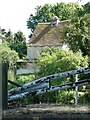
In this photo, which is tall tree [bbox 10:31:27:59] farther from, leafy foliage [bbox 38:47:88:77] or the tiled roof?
leafy foliage [bbox 38:47:88:77]

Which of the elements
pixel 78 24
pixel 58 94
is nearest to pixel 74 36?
pixel 78 24

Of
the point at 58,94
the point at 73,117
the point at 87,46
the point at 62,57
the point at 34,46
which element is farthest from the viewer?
the point at 34,46

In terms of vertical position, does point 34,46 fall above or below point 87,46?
above

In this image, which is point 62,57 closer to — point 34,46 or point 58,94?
point 58,94

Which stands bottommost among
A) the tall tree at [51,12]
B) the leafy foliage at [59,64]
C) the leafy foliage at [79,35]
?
the leafy foliage at [59,64]

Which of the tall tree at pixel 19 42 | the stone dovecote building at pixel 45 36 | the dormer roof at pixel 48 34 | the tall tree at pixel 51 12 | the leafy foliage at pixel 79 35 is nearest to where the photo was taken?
the leafy foliage at pixel 79 35

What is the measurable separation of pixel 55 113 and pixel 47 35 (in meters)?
39.0

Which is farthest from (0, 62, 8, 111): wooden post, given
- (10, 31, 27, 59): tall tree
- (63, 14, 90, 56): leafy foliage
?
(10, 31, 27, 59): tall tree

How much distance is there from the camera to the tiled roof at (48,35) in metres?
39.0

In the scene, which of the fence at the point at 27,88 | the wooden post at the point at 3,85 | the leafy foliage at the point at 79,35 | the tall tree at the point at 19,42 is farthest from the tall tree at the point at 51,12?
the wooden post at the point at 3,85

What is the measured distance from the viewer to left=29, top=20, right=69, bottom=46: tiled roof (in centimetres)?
3897

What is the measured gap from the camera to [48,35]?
Answer: 41656mm

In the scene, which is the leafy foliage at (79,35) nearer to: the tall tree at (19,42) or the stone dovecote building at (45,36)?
the stone dovecote building at (45,36)

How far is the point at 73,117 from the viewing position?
2.56 m
